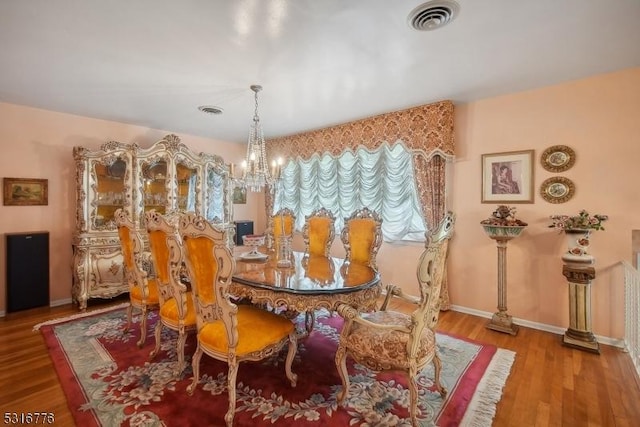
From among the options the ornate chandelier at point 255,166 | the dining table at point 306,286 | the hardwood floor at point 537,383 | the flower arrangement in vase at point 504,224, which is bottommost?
the hardwood floor at point 537,383

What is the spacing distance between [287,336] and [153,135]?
4013 millimetres

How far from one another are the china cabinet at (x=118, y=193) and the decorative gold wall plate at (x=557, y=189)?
4357 millimetres

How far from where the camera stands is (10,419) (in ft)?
5.56

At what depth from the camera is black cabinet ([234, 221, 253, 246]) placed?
5.24m

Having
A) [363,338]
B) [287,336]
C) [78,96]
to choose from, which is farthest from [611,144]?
[78,96]

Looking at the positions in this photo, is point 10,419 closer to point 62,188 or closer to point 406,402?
point 406,402

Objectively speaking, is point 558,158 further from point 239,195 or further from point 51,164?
point 51,164

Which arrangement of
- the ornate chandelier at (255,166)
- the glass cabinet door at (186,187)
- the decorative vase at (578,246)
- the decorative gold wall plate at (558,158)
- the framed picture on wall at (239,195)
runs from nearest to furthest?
the decorative vase at (578,246), the decorative gold wall plate at (558,158), the ornate chandelier at (255,166), the glass cabinet door at (186,187), the framed picture on wall at (239,195)

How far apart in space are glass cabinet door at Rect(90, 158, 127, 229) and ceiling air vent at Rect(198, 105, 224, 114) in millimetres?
1313

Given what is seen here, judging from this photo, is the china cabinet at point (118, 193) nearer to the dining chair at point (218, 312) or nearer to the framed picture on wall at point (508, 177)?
the dining chair at point (218, 312)

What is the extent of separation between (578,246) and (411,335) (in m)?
2.10

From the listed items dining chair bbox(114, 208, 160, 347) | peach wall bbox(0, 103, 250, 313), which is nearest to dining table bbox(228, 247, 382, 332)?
dining chair bbox(114, 208, 160, 347)

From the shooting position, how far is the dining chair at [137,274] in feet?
7.91

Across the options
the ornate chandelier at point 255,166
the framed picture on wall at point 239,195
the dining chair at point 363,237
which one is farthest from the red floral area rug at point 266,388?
the framed picture on wall at point 239,195
